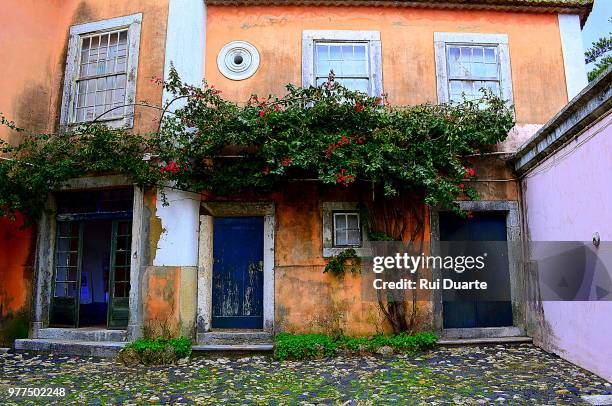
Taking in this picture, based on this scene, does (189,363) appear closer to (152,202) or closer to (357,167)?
(152,202)

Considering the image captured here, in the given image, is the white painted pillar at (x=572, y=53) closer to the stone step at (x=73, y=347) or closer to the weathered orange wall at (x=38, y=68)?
the weathered orange wall at (x=38, y=68)

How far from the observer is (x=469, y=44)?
8.72m

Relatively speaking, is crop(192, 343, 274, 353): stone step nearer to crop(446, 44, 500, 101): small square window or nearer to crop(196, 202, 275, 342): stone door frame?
crop(196, 202, 275, 342): stone door frame

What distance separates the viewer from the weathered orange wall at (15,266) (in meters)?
8.39

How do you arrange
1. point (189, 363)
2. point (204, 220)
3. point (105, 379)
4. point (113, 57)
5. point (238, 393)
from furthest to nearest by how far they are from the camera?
point (113, 57) → point (204, 220) → point (189, 363) → point (105, 379) → point (238, 393)

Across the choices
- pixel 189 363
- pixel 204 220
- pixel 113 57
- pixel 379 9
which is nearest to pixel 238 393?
pixel 189 363

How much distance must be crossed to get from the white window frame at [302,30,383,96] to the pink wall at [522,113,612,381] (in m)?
3.22

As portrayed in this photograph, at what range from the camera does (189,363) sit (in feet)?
22.6

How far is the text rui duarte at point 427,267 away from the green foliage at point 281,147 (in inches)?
47.5

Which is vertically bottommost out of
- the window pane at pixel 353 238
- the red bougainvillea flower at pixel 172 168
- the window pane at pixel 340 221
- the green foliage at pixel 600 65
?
the window pane at pixel 353 238

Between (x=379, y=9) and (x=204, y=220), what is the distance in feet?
17.1

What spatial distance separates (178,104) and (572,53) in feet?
24.5

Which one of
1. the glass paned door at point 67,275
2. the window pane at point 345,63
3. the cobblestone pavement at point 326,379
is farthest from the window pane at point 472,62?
the glass paned door at point 67,275

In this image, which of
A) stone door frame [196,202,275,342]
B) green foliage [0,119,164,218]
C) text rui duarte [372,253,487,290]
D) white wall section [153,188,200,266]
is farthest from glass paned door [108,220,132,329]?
text rui duarte [372,253,487,290]
